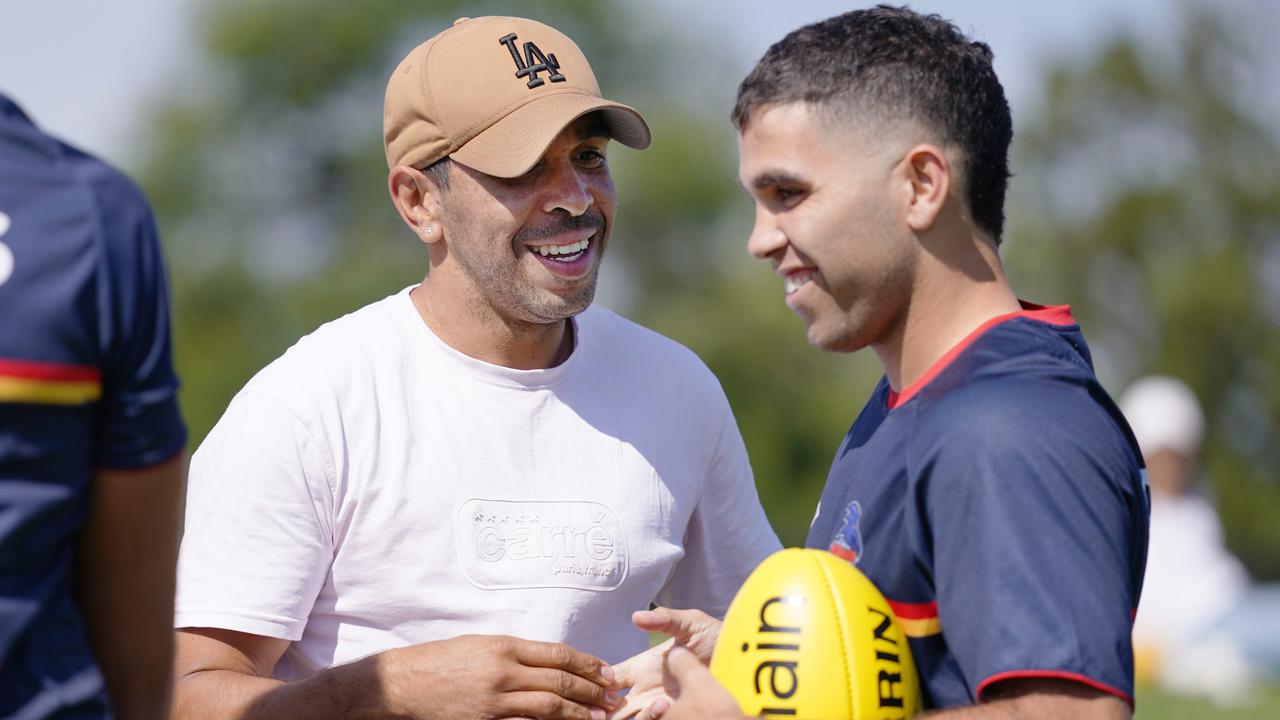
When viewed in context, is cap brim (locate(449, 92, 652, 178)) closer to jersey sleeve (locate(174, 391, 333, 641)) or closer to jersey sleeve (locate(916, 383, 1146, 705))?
jersey sleeve (locate(174, 391, 333, 641))

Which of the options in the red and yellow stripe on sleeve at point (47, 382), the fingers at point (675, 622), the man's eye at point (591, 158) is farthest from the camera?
the man's eye at point (591, 158)

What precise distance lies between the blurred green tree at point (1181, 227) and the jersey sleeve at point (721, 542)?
3595 centimetres

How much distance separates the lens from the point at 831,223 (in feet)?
10.0

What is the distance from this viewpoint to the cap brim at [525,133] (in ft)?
13.7

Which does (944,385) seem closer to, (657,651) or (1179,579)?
(657,651)

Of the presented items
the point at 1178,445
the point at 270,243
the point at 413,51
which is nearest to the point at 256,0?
the point at 270,243

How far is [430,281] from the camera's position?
14.5 ft

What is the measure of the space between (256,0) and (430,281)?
41.5m

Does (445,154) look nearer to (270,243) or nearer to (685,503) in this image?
(685,503)

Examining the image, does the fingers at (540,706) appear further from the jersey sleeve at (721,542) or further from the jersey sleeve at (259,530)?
the jersey sleeve at (721,542)

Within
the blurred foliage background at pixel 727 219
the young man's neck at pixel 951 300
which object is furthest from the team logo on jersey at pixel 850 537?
the blurred foliage background at pixel 727 219

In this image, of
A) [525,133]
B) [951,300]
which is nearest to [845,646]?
[951,300]

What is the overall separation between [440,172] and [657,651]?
1.51 meters

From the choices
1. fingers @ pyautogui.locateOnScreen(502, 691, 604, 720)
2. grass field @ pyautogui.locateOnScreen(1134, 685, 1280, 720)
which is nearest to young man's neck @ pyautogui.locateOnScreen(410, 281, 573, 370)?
fingers @ pyautogui.locateOnScreen(502, 691, 604, 720)
